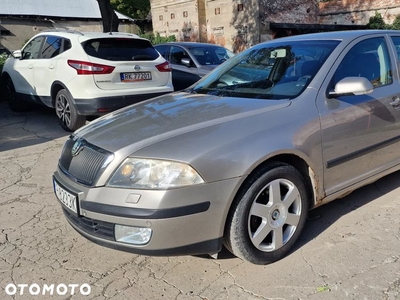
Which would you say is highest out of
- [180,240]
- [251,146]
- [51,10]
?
[51,10]

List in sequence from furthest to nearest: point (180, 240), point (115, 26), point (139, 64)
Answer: point (115, 26), point (139, 64), point (180, 240)

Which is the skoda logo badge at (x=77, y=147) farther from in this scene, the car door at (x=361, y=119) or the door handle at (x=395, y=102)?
the door handle at (x=395, y=102)

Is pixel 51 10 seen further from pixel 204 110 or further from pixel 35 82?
pixel 204 110

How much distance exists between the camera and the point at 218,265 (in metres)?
2.74

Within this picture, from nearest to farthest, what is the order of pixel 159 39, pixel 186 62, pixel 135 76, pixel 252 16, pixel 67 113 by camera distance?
pixel 135 76
pixel 67 113
pixel 186 62
pixel 252 16
pixel 159 39

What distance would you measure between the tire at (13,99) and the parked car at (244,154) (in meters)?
6.07

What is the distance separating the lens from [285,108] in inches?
109

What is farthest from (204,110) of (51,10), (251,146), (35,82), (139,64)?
(51,10)

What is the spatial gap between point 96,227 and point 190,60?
22.1ft

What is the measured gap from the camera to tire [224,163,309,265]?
2490 mm

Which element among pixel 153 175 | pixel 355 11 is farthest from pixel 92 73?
pixel 355 11

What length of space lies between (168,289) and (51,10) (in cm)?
3155

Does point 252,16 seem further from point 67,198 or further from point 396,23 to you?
point 67,198

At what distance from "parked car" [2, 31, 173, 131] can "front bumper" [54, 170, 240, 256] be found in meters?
3.79
